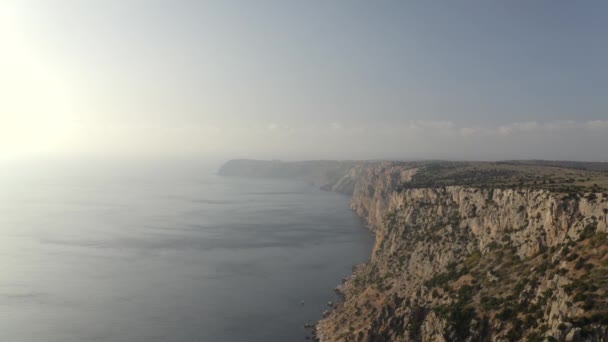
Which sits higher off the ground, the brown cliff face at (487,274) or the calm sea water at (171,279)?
the brown cliff face at (487,274)

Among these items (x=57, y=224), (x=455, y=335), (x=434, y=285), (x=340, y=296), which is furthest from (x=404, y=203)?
(x=57, y=224)

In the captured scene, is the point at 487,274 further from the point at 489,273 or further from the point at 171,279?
the point at 171,279

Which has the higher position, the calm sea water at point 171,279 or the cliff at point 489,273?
the cliff at point 489,273

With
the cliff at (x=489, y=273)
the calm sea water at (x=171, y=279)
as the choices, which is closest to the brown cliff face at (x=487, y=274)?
the cliff at (x=489, y=273)

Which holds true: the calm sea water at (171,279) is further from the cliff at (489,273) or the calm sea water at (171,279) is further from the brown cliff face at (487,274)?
the brown cliff face at (487,274)

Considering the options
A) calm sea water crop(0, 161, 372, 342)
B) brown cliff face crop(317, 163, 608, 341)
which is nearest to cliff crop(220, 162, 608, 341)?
brown cliff face crop(317, 163, 608, 341)

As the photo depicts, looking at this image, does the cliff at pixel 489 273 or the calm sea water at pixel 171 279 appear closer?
the cliff at pixel 489 273

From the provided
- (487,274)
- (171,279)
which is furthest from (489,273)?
(171,279)

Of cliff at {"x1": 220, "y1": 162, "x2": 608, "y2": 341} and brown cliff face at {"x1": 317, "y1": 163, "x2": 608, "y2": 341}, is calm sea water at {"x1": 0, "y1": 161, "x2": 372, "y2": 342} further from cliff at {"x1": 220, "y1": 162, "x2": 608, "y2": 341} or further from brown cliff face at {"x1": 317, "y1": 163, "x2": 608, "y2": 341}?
brown cliff face at {"x1": 317, "y1": 163, "x2": 608, "y2": 341}
